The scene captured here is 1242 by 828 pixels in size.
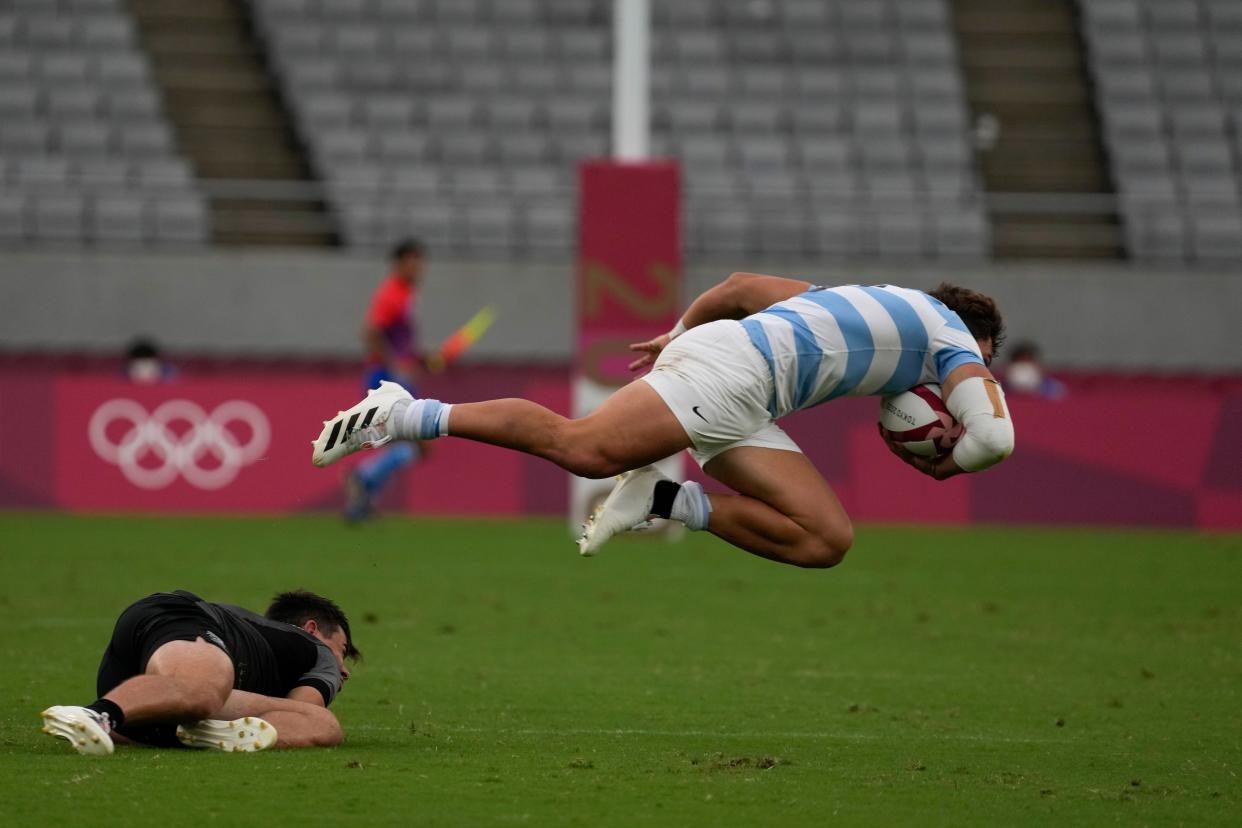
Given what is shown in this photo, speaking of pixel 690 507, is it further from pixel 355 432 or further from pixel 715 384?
pixel 355 432

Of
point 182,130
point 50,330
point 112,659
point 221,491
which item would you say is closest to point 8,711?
point 112,659

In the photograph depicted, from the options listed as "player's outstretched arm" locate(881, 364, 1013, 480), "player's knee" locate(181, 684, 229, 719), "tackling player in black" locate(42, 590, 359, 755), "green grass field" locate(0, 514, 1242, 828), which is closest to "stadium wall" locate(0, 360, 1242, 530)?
"green grass field" locate(0, 514, 1242, 828)

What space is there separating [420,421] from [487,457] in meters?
11.9

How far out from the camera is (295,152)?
24.5 m

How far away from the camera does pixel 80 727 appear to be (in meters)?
5.96

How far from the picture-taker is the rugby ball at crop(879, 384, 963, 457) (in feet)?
23.6

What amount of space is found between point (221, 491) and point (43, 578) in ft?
19.5

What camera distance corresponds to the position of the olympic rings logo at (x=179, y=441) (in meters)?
18.2

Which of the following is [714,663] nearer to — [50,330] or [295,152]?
[50,330]

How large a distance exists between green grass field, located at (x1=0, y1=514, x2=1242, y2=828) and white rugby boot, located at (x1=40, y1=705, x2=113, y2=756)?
0.08 meters

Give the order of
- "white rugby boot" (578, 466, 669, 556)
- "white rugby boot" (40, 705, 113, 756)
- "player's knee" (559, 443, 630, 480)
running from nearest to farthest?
"white rugby boot" (40, 705, 113, 756), "player's knee" (559, 443, 630, 480), "white rugby boot" (578, 466, 669, 556)

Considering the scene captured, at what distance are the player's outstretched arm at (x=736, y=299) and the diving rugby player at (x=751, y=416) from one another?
20 centimetres

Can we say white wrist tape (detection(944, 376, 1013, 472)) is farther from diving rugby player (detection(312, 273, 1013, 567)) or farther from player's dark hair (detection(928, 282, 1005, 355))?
player's dark hair (detection(928, 282, 1005, 355))

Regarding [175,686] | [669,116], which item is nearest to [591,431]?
[175,686]
